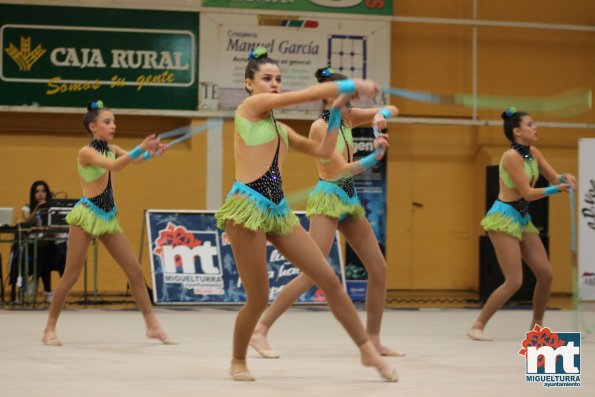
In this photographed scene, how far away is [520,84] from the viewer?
504 inches

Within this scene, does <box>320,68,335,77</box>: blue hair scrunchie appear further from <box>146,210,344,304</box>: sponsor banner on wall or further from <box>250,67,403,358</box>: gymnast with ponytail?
<box>146,210,344,304</box>: sponsor banner on wall

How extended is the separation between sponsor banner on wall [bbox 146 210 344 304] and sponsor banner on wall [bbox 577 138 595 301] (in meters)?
2.52

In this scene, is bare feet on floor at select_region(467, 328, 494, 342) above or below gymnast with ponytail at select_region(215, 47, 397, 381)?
below

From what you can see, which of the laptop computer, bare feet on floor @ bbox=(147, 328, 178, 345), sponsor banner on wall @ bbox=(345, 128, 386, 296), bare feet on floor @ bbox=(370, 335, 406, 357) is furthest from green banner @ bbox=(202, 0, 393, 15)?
bare feet on floor @ bbox=(370, 335, 406, 357)

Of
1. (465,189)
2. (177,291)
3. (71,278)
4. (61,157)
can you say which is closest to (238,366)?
(71,278)

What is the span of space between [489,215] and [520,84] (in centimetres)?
640

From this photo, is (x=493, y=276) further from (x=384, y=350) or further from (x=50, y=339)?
(x=50, y=339)

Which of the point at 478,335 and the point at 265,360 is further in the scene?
the point at 478,335

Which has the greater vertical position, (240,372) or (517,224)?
(517,224)

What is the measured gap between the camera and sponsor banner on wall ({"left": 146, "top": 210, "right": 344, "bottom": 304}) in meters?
9.65

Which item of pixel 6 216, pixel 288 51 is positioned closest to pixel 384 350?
pixel 6 216

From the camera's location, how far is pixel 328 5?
12031mm

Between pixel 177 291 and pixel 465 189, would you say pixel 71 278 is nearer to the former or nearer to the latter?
pixel 177 291

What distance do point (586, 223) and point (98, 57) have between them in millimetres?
6237
